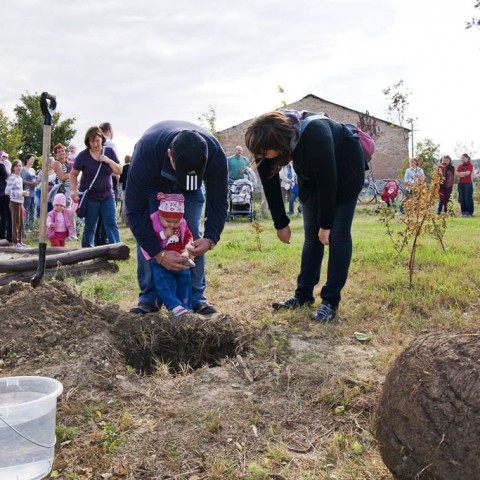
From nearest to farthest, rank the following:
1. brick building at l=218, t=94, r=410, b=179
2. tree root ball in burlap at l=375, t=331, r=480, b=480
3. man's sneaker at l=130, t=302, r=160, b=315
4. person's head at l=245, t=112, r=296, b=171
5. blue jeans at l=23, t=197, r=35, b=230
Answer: tree root ball in burlap at l=375, t=331, r=480, b=480, person's head at l=245, t=112, r=296, b=171, man's sneaker at l=130, t=302, r=160, b=315, blue jeans at l=23, t=197, r=35, b=230, brick building at l=218, t=94, r=410, b=179

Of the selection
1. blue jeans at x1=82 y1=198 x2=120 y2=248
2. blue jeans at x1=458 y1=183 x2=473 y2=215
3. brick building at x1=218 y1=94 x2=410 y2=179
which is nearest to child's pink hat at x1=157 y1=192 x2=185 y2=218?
blue jeans at x1=82 y1=198 x2=120 y2=248

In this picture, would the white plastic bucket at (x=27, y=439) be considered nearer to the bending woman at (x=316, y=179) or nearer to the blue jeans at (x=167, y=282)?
the blue jeans at (x=167, y=282)

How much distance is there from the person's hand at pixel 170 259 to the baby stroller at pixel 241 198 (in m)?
10.0

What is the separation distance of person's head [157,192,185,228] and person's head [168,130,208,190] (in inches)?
21.9

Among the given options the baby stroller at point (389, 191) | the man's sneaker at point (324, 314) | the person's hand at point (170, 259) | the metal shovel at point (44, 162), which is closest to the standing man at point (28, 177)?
the metal shovel at point (44, 162)

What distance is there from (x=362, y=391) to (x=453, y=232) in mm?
7534

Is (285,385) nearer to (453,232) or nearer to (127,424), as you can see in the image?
(127,424)

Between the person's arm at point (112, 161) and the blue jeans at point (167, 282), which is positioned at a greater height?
the person's arm at point (112, 161)

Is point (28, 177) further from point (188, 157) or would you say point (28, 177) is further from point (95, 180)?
point (188, 157)

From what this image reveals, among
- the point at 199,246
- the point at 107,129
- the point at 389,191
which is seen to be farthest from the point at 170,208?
the point at 389,191

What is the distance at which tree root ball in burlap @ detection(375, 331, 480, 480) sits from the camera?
1965 mm

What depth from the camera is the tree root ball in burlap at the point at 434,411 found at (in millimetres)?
1965

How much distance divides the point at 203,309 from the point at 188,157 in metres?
1.51

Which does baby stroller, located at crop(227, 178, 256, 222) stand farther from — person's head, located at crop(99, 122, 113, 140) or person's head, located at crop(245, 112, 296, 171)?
person's head, located at crop(245, 112, 296, 171)
